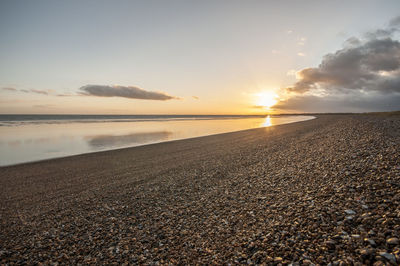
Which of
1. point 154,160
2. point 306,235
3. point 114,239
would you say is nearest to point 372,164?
Result: point 306,235

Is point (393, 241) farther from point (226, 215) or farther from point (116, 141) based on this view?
point (116, 141)

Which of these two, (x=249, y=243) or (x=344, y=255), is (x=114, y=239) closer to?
(x=249, y=243)

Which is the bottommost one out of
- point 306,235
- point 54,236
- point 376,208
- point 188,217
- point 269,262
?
point 54,236

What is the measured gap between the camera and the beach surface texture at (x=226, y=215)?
402cm

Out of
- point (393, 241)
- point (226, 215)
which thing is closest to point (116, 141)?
point (226, 215)

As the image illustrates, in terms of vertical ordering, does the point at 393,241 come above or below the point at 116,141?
above

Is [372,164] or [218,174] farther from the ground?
[372,164]

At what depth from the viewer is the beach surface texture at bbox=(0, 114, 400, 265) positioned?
402cm

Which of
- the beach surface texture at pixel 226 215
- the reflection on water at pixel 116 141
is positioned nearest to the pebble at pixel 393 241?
the beach surface texture at pixel 226 215

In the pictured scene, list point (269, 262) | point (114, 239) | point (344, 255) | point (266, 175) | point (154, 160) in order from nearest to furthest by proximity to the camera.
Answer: point (344, 255) < point (269, 262) < point (114, 239) < point (266, 175) < point (154, 160)

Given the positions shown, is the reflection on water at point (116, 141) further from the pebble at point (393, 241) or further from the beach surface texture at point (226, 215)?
the pebble at point (393, 241)

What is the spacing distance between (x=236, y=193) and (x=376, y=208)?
422cm

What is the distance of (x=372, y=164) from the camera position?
7020mm

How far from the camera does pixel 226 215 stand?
6113 millimetres
